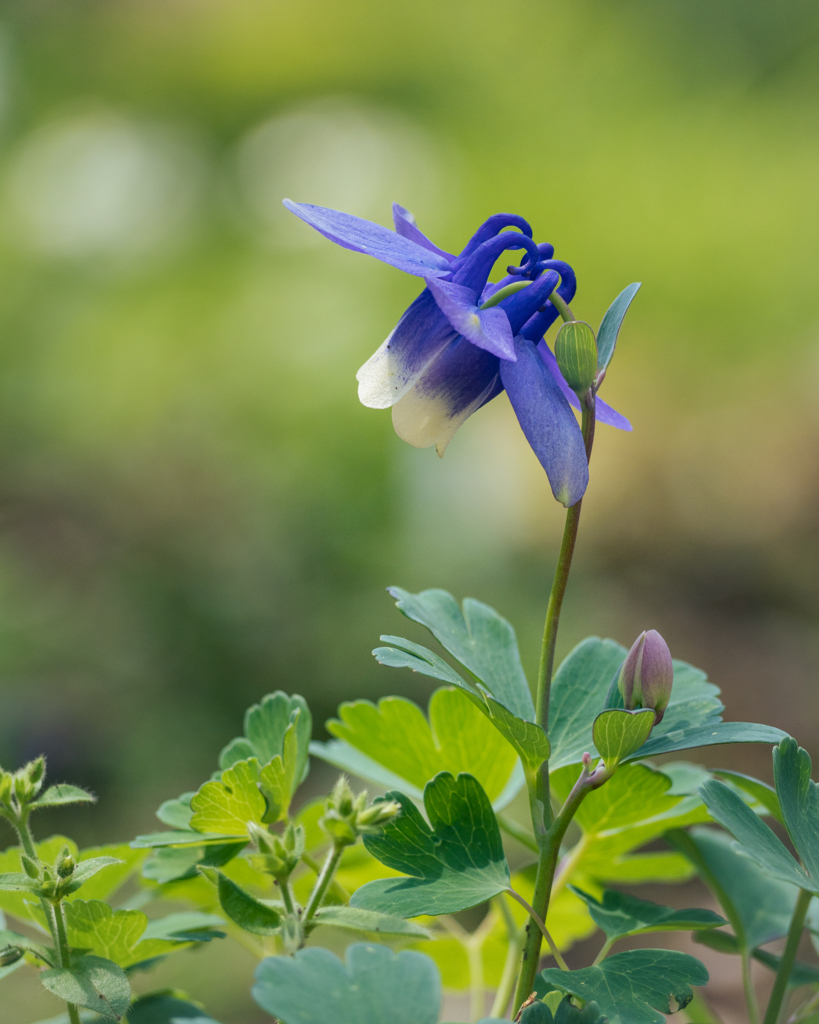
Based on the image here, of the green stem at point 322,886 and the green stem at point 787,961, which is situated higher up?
the green stem at point 322,886

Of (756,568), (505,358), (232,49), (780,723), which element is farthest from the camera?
(232,49)

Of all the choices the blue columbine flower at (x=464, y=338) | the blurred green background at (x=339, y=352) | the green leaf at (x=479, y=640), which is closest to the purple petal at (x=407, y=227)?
the blue columbine flower at (x=464, y=338)

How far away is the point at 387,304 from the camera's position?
3.43 meters

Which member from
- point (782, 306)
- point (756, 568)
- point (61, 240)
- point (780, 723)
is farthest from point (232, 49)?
point (780, 723)

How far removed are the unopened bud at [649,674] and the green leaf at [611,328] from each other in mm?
113

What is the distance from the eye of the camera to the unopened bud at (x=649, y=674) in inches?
13.5

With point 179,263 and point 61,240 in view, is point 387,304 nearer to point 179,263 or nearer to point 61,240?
point 179,263

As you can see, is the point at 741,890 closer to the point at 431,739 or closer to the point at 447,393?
the point at 431,739

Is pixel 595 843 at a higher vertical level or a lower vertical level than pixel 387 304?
lower

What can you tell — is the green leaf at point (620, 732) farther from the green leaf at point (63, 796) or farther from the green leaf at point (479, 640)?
the green leaf at point (63, 796)

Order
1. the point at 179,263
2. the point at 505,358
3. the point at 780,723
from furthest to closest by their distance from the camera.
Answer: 1. the point at 179,263
2. the point at 780,723
3. the point at 505,358

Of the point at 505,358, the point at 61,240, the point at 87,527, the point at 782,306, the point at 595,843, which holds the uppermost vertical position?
the point at 782,306

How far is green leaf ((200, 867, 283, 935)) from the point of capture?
11.3 inches

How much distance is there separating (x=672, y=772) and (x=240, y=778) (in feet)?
0.75
